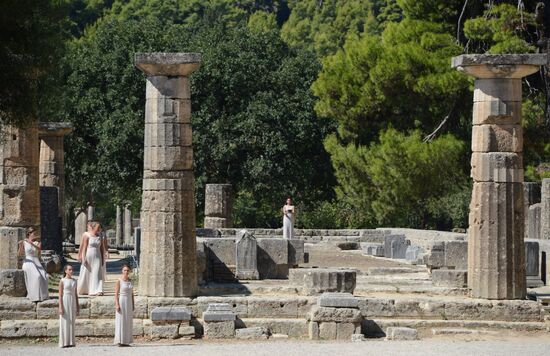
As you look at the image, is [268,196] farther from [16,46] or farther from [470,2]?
[16,46]

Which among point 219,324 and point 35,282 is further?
point 35,282

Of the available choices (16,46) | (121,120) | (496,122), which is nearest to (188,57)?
(16,46)

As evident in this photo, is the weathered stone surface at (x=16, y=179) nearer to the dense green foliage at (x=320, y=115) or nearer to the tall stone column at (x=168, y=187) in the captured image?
the tall stone column at (x=168, y=187)

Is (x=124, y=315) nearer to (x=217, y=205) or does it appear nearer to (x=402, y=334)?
(x=402, y=334)

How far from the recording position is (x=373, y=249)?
107 ft

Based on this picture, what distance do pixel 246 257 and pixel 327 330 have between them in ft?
14.1

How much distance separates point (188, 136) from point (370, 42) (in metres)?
17.3

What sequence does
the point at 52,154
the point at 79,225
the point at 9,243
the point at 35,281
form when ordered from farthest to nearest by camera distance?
the point at 79,225, the point at 52,154, the point at 9,243, the point at 35,281

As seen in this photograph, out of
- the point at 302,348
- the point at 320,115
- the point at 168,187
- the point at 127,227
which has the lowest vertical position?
the point at 302,348

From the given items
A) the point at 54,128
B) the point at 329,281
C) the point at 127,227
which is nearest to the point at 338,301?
the point at 329,281

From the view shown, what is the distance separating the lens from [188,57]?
21.9 m

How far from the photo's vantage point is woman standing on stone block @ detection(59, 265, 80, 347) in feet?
64.1

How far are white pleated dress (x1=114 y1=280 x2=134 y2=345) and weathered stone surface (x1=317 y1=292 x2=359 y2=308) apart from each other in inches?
127

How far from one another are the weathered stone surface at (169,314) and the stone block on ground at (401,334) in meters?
3.36
